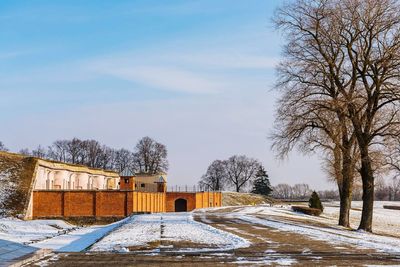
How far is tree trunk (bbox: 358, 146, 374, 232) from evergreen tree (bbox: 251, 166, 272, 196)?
9709 centimetres

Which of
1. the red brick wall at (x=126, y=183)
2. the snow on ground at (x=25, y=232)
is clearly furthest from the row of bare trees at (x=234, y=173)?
the snow on ground at (x=25, y=232)

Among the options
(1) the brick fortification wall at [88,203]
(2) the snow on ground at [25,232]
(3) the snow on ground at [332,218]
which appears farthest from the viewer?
(1) the brick fortification wall at [88,203]

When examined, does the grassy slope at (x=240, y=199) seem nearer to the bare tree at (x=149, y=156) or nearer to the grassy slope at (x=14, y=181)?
the bare tree at (x=149, y=156)

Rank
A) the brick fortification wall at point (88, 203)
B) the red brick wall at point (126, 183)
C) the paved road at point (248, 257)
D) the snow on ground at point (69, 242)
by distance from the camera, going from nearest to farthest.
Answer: the paved road at point (248, 257), the snow on ground at point (69, 242), the brick fortification wall at point (88, 203), the red brick wall at point (126, 183)

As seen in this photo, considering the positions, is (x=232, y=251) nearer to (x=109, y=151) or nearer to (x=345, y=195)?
(x=345, y=195)

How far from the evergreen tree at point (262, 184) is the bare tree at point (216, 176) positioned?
9291mm

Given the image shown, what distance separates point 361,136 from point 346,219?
906 centimetres

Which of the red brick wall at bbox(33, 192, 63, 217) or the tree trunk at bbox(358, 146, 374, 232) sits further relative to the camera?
the red brick wall at bbox(33, 192, 63, 217)

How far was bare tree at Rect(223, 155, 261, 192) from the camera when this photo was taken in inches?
5261

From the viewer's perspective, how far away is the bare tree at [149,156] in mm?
111688

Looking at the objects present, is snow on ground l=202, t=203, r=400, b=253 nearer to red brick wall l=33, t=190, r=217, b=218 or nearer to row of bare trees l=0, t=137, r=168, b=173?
red brick wall l=33, t=190, r=217, b=218

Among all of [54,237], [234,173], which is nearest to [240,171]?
[234,173]

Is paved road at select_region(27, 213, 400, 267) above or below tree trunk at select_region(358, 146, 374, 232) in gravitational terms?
below

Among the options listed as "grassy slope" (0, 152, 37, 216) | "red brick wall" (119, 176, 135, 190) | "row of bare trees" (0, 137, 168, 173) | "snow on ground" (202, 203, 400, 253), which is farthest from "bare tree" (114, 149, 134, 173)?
"snow on ground" (202, 203, 400, 253)
